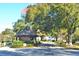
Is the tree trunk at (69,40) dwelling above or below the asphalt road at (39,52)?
above

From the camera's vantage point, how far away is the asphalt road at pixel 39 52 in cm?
257

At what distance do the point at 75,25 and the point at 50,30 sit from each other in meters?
0.24

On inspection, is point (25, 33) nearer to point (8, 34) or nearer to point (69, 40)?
point (8, 34)

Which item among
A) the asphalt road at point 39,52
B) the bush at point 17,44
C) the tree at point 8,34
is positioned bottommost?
the asphalt road at point 39,52

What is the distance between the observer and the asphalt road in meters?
2.57

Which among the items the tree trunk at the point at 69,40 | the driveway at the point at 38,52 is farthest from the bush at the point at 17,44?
the tree trunk at the point at 69,40

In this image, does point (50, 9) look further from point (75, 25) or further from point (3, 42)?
point (3, 42)

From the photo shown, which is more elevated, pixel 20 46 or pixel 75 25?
pixel 75 25

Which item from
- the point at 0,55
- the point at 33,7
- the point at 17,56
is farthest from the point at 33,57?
the point at 33,7

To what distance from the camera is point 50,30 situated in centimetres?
263

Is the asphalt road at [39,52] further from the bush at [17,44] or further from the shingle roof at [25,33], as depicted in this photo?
the shingle roof at [25,33]

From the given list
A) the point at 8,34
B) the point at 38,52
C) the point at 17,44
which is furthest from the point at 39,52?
the point at 8,34

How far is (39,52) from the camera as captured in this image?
2582mm

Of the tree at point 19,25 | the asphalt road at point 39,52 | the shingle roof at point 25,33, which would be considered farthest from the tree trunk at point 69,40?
the tree at point 19,25
